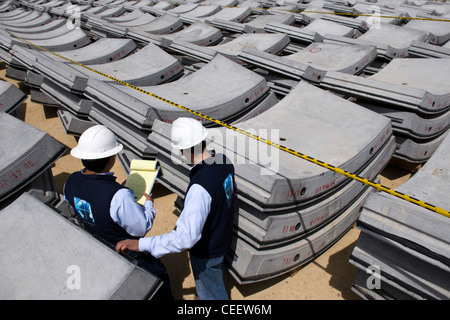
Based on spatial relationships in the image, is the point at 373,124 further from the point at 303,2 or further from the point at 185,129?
the point at 303,2

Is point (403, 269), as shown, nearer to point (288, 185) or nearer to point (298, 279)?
point (288, 185)

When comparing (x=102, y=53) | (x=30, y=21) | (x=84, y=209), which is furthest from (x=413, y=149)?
(x=30, y=21)

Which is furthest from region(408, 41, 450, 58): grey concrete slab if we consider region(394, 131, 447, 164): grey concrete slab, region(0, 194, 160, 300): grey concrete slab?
region(0, 194, 160, 300): grey concrete slab

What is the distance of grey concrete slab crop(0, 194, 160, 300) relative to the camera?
1811mm

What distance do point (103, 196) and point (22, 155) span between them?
163cm

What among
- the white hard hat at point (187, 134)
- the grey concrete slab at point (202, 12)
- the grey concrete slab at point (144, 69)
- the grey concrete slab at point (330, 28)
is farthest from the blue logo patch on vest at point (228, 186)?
the grey concrete slab at point (202, 12)

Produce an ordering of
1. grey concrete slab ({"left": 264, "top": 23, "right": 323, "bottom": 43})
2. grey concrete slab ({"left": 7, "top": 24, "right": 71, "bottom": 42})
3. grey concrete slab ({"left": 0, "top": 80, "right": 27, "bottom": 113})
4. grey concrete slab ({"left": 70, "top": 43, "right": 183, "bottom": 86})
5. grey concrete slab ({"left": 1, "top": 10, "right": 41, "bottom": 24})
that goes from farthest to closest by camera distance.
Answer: grey concrete slab ({"left": 1, "top": 10, "right": 41, "bottom": 24}), grey concrete slab ({"left": 7, "top": 24, "right": 71, "bottom": 42}), grey concrete slab ({"left": 264, "top": 23, "right": 323, "bottom": 43}), grey concrete slab ({"left": 70, "top": 43, "right": 183, "bottom": 86}), grey concrete slab ({"left": 0, "top": 80, "right": 27, "bottom": 113})

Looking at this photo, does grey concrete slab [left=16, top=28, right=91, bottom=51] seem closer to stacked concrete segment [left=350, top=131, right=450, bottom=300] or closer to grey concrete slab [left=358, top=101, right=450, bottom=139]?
grey concrete slab [left=358, top=101, right=450, bottom=139]

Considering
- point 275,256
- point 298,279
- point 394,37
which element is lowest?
point 298,279

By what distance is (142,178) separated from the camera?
277 centimetres

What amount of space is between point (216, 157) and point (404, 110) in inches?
114

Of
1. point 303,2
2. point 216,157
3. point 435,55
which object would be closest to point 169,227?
point 216,157

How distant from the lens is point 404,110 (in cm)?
391

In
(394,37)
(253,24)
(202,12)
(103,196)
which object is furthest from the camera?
(202,12)
